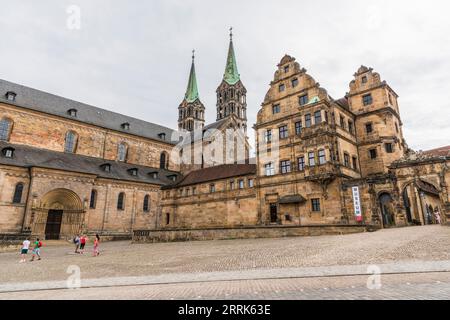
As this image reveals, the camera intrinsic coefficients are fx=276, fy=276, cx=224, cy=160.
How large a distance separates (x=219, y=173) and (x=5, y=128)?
28.7 m

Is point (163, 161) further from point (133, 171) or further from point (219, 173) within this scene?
point (219, 173)

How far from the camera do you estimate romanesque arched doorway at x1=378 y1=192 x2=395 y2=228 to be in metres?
25.2

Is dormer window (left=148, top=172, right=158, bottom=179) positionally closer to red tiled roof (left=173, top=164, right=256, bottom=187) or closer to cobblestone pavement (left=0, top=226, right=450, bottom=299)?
red tiled roof (left=173, top=164, right=256, bottom=187)

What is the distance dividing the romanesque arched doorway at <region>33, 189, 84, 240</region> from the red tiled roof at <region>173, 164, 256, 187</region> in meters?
13.9

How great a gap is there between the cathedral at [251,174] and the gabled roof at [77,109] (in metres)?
0.24

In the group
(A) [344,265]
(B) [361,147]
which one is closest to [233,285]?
(A) [344,265]

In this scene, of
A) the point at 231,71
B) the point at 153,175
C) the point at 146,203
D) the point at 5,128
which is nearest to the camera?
the point at 5,128

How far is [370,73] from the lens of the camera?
105 ft

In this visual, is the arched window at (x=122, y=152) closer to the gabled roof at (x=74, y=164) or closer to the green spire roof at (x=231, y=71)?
the gabled roof at (x=74, y=164)

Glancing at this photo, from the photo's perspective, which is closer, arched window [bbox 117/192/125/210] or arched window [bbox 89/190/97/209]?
arched window [bbox 89/190/97/209]

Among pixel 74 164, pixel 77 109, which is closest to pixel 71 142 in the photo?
pixel 77 109

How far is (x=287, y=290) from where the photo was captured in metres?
7.49

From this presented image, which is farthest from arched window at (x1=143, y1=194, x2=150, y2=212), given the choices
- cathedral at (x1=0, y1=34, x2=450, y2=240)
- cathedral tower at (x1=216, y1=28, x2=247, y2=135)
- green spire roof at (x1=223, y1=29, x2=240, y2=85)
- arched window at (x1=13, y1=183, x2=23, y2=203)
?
green spire roof at (x1=223, y1=29, x2=240, y2=85)

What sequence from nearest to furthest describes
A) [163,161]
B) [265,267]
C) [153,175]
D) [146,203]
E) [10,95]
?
[265,267] < [10,95] < [146,203] < [153,175] < [163,161]
